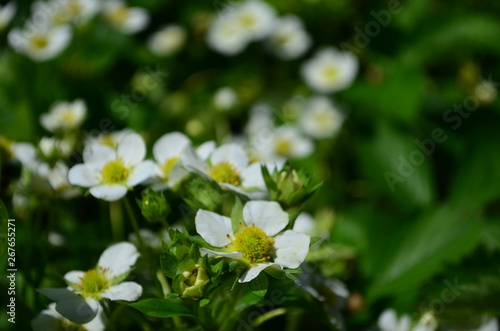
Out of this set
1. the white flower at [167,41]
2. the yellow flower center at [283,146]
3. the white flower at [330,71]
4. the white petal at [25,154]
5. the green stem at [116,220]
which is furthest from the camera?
the white flower at [167,41]

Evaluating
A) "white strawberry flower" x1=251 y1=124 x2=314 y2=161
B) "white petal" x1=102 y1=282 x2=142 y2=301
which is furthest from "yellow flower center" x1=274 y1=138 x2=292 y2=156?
"white petal" x1=102 y1=282 x2=142 y2=301

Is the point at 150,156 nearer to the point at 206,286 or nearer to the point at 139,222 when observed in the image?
the point at 139,222

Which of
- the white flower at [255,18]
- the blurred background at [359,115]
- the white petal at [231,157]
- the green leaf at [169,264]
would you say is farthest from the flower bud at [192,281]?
the white flower at [255,18]

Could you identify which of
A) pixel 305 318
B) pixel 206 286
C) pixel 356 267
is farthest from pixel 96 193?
pixel 356 267

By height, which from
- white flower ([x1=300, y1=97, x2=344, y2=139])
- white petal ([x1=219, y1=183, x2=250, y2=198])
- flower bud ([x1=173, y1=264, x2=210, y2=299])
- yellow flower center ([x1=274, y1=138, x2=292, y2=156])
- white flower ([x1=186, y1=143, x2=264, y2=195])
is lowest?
white flower ([x1=300, y1=97, x2=344, y2=139])

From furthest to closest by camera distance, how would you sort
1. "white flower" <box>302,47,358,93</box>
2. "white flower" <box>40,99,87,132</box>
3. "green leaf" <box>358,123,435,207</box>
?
"white flower" <box>302,47,358,93</box>, "green leaf" <box>358,123,435,207</box>, "white flower" <box>40,99,87,132</box>

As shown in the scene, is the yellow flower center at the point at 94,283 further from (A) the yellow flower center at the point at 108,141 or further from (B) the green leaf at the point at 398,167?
(B) the green leaf at the point at 398,167

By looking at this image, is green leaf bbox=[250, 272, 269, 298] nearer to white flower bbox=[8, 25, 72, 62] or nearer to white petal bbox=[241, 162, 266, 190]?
white petal bbox=[241, 162, 266, 190]
